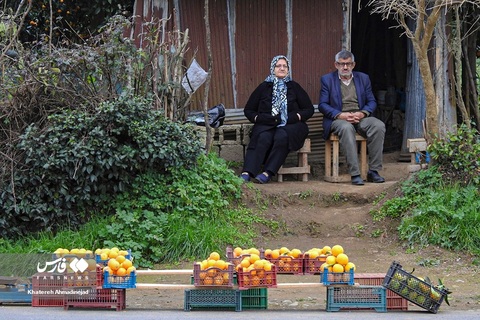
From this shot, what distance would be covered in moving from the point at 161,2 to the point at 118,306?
5740 millimetres

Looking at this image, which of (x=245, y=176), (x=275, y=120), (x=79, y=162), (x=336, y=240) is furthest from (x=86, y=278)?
(x=275, y=120)

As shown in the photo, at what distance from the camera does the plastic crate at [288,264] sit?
7934mm

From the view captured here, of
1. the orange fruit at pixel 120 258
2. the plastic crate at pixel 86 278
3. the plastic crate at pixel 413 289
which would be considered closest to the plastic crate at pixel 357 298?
the plastic crate at pixel 413 289

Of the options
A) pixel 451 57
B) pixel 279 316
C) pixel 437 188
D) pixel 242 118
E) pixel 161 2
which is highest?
pixel 161 2

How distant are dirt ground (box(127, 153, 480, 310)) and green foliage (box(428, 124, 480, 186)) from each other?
722mm

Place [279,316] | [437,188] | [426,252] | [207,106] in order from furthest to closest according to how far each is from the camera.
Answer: [207,106]
[437,188]
[426,252]
[279,316]

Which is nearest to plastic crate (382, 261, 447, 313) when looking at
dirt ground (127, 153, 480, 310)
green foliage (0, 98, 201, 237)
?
dirt ground (127, 153, 480, 310)

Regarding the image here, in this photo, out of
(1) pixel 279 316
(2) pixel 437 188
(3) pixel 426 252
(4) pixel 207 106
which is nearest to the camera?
(1) pixel 279 316

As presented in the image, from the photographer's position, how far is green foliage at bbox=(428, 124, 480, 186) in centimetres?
1047

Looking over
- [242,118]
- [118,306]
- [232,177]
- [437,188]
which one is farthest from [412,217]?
[118,306]

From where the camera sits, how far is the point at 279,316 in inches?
291

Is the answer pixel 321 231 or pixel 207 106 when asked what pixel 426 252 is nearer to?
pixel 321 231

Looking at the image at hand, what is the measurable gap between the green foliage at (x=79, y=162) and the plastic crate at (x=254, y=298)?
2.75 meters

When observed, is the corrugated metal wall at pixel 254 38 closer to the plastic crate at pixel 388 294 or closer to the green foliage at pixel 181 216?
the green foliage at pixel 181 216
